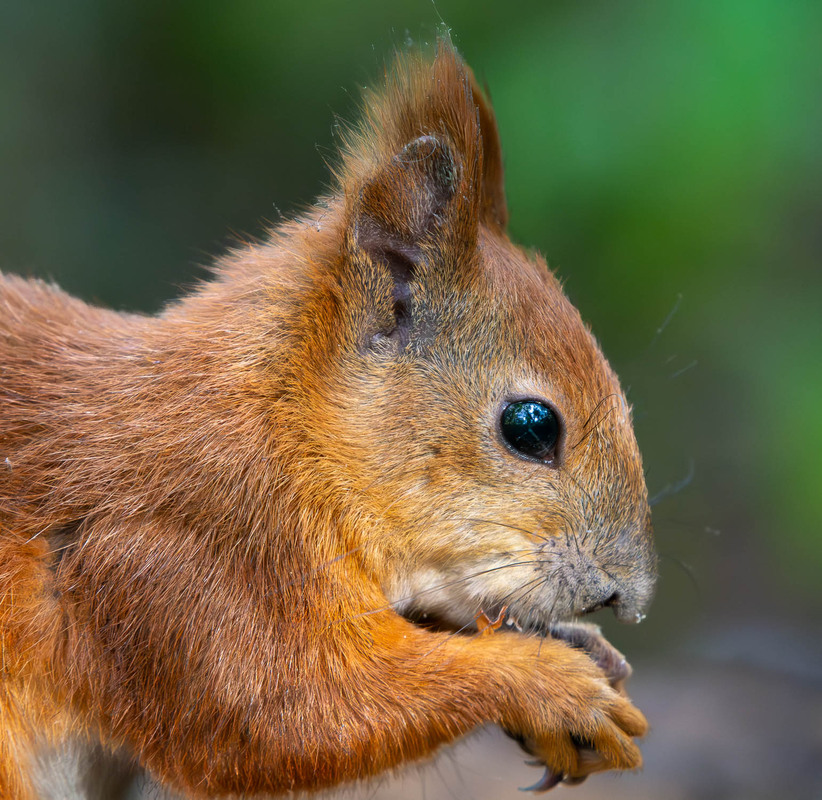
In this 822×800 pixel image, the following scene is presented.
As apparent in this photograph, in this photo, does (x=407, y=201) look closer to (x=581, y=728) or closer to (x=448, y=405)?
(x=448, y=405)

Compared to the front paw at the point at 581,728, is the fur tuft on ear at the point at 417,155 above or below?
above

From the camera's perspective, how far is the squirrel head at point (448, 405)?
98cm

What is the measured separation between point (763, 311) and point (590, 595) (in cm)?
119

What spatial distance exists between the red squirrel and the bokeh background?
510 millimetres

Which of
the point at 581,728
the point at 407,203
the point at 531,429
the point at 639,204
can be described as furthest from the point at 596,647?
the point at 639,204

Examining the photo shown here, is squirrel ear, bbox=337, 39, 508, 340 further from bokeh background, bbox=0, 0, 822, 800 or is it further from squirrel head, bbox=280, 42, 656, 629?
bokeh background, bbox=0, 0, 822, 800

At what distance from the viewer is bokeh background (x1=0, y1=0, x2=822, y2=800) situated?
1646 mm

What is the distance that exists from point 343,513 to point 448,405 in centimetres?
17

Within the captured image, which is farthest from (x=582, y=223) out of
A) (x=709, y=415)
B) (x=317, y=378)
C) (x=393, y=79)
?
(x=317, y=378)

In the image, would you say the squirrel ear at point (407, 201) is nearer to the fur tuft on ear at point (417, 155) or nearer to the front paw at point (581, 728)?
the fur tuft on ear at point (417, 155)

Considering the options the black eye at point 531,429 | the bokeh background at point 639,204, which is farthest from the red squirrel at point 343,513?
the bokeh background at point 639,204

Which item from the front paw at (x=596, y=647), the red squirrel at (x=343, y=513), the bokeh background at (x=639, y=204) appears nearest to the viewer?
the red squirrel at (x=343, y=513)

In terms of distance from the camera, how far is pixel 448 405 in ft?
3.30

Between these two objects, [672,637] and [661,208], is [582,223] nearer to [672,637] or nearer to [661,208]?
[661,208]
